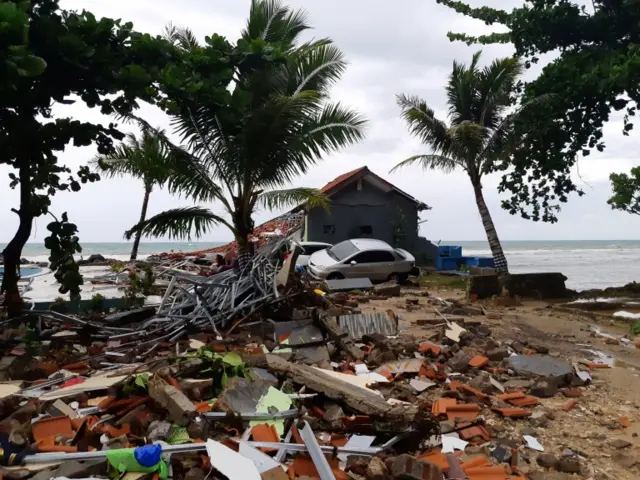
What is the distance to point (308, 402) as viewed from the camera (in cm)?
461

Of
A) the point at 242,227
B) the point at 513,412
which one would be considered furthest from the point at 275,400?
the point at 242,227

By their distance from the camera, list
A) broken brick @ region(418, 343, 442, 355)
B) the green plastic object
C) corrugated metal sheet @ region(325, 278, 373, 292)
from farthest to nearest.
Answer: corrugated metal sheet @ region(325, 278, 373, 292) → broken brick @ region(418, 343, 442, 355) → the green plastic object

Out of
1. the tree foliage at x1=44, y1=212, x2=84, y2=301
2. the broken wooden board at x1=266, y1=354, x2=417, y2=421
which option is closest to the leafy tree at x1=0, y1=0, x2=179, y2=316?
the tree foliage at x1=44, y1=212, x2=84, y2=301

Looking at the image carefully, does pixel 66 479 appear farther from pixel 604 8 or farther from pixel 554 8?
pixel 604 8

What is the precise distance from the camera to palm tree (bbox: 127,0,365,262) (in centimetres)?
923

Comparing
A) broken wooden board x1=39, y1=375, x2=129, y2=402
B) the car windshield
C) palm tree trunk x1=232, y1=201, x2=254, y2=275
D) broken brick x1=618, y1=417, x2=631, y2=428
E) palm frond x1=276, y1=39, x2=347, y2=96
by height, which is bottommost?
broken brick x1=618, y1=417, x2=631, y2=428

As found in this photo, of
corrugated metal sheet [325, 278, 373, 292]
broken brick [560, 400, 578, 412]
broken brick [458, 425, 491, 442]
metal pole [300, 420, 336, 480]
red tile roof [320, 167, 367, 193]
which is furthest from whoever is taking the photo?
red tile roof [320, 167, 367, 193]

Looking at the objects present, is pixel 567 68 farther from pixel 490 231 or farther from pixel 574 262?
pixel 574 262

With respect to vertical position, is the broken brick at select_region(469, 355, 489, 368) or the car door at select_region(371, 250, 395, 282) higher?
the car door at select_region(371, 250, 395, 282)

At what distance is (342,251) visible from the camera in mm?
17109

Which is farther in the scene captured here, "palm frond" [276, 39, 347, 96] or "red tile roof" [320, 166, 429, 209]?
"red tile roof" [320, 166, 429, 209]

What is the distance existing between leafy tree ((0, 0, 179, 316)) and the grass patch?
11746 millimetres

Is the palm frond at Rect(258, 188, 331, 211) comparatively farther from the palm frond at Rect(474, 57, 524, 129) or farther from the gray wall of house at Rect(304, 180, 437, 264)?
the gray wall of house at Rect(304, 180, 437, 264)

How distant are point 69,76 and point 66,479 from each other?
516 cm
